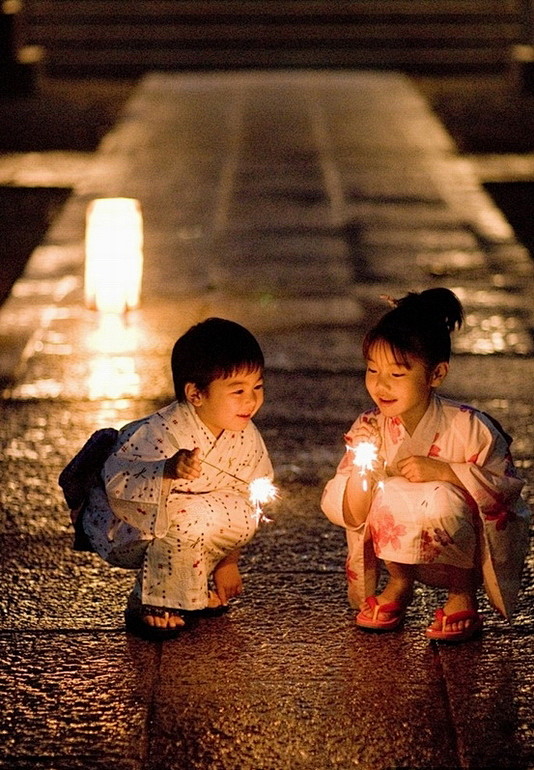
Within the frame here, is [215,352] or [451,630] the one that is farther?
[451,630]

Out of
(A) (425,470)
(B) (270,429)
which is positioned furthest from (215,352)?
(B) (270,429)

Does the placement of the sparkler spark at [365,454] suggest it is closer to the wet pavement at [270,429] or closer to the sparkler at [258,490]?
the sparkler at [258,490]

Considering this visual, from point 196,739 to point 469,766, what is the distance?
2.33ft

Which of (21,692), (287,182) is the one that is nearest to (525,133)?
(287,182)

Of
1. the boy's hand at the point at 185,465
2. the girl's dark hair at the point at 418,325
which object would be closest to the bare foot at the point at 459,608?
the girl's dark hair at the point at 418,325

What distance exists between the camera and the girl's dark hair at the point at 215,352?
4039mm

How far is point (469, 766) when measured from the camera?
11.4 ft

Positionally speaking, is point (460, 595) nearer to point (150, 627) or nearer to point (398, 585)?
point (398, 585)

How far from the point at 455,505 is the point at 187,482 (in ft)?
2.74

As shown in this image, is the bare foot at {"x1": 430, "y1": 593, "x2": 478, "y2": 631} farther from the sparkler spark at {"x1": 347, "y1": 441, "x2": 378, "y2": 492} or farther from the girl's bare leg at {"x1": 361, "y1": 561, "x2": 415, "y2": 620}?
the sparkler spark at {"x1": 347, "y1": 441, "x2": 378, "y2": 492}

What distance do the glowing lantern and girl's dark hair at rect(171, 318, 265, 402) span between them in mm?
4038

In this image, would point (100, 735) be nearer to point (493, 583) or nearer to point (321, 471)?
point (493, 583)

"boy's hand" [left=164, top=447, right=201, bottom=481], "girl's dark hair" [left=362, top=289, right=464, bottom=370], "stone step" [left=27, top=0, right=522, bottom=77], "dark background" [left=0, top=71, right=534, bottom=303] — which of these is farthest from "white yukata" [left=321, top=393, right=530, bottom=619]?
"stone step" [left=27, top=0, right=522, bottom=77]

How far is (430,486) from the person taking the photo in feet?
13.3
